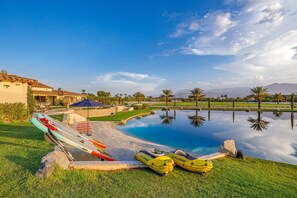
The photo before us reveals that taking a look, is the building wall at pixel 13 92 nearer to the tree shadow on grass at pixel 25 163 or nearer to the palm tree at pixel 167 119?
the tree shadow on grass at pixel 25 163

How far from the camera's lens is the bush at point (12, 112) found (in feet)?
39.9

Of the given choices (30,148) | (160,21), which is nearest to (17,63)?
(160,21)

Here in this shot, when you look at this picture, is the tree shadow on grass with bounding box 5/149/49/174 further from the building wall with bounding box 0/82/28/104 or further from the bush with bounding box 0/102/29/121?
the building wall with bounding box 0/82/28/104

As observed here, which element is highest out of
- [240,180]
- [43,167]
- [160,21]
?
[160,21]

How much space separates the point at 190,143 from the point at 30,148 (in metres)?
9.16

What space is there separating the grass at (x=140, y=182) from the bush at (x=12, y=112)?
27.0ft

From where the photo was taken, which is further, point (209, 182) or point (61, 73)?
point (61, 73)

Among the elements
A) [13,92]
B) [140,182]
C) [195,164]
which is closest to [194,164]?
[195,164]

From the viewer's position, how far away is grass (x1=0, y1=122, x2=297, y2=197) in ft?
12.3

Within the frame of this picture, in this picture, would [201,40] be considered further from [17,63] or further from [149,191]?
[17,63]

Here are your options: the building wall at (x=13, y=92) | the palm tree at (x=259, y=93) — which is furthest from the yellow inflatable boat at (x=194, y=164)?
the palm tree at (x=259, y=93)

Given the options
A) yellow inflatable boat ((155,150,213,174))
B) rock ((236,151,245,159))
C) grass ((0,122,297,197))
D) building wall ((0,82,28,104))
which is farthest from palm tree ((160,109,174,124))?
yellow inflatable boat ((155,150,213,174))

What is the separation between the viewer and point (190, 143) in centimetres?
1190

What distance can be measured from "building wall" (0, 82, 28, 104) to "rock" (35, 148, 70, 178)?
12614 millimetres
